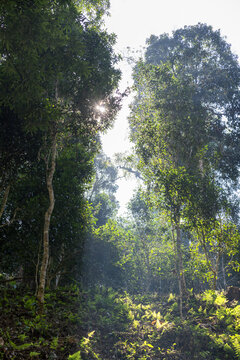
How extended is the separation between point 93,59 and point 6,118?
16.6 ft

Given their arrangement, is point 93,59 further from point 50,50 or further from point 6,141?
point 6,141

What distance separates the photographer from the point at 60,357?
616 centimetres

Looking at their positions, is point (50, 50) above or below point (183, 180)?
above

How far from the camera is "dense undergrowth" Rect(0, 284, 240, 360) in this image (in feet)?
20.0

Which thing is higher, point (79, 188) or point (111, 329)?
point (79, 188)

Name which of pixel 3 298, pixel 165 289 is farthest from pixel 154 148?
pixel 165 289

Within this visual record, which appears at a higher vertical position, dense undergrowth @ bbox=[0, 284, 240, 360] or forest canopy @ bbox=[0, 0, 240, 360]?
forest canopy @ bbox=[0, 0, 240, 360]

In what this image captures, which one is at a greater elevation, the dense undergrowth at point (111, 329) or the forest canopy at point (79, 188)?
the forest canopy at point (79, 188)

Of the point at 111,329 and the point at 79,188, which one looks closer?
the point at 79,188

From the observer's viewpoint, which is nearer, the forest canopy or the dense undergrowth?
the dense undergrowth

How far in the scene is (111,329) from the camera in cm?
1341

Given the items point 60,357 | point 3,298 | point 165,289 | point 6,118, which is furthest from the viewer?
point 165,289

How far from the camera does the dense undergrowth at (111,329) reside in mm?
6102

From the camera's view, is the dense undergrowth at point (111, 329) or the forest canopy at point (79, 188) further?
the forest canopy at point (79, 188)
